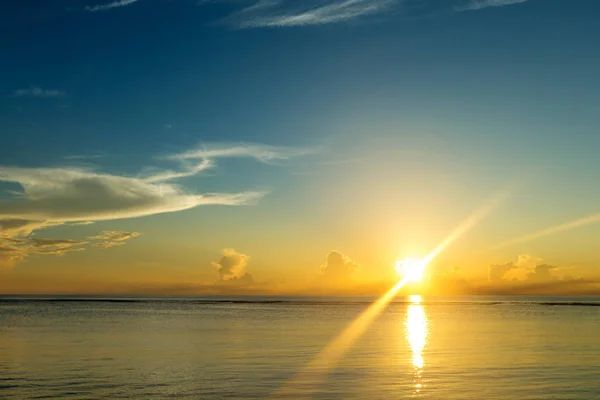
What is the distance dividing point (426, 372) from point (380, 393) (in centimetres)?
848

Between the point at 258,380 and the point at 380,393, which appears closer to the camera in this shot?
the point at 380,393

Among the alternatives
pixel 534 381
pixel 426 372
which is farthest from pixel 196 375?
pixel 534 381

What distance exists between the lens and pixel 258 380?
35.1m

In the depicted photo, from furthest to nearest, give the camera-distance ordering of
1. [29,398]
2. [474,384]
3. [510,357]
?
1. [510,357]
2. [474,384]
3. [29,398]

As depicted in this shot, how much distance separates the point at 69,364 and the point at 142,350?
990cm

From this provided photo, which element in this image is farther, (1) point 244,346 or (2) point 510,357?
(1) point 244,346

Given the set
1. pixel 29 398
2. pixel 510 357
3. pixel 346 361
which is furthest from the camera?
pixel 510 357

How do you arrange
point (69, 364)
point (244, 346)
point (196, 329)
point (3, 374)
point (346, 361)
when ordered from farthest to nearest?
point (196, 329) → point (244, 346) → point (346, 361) → point (69, 364) → point (3, 374)

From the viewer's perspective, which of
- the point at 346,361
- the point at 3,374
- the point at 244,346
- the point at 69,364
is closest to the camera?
the point at 3,374

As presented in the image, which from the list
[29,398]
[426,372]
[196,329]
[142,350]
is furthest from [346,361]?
[196,329]

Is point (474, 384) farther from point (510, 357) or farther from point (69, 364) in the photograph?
point (69, 364)

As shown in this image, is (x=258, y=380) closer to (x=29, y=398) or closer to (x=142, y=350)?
(x=29, y=398)

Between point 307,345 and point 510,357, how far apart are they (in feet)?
60.3

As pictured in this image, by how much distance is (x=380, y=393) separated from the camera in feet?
103
